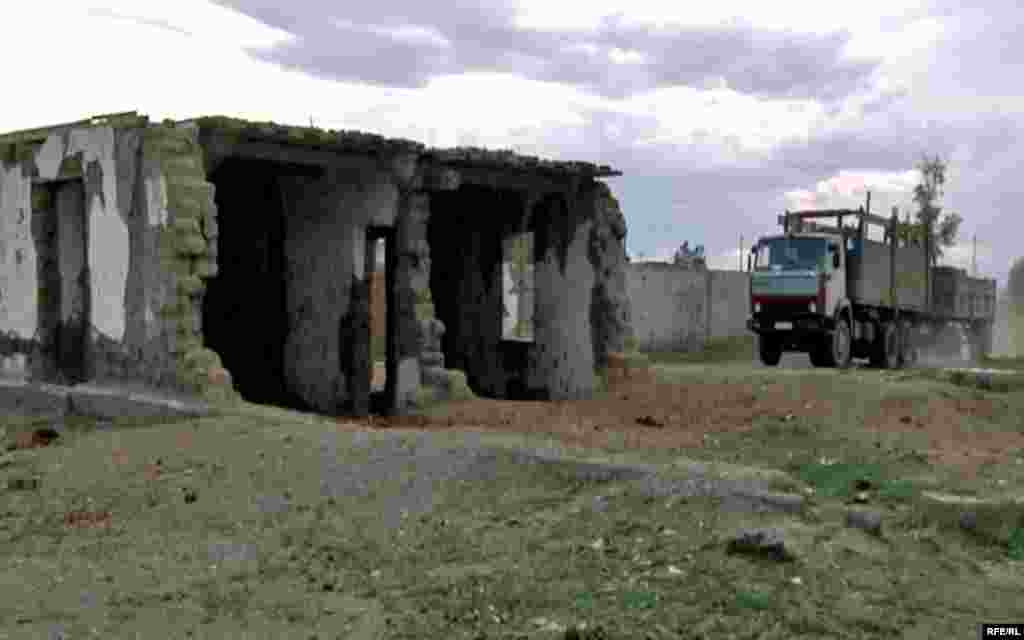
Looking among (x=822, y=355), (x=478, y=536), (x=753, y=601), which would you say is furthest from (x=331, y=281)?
(x=753, y=601)

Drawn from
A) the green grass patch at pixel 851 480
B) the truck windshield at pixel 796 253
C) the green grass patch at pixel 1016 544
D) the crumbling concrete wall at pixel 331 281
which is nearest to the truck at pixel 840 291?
the truck windshield at pixel 796 253

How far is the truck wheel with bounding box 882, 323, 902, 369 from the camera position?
26.4 metres

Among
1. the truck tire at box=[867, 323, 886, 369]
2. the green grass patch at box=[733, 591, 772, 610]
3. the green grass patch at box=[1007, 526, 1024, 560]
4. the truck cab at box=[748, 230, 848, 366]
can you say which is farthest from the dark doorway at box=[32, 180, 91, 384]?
the truck tire at box=[867, 323, 886, 369]

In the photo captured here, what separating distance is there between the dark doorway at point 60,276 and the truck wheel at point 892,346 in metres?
16.1

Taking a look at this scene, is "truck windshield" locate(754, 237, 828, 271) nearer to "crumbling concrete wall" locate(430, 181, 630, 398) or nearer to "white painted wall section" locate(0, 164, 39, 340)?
"crumbling concrete wall" locate(430, 181, 630, 398)

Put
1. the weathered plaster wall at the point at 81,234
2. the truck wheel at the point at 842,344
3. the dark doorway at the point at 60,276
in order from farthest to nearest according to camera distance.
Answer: the truck wheel at the point at 842,344, the dark doorway at the point at 60,276, the weathered plaster wall at the point at 81,234

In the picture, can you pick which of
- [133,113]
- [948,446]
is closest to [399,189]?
[133,113]

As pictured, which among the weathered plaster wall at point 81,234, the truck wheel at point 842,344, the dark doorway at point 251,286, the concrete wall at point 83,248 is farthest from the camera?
the truck wheel at point 842,344

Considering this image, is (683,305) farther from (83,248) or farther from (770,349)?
(83,248)

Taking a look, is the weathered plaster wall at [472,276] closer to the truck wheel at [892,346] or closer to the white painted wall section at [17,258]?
the white painted wall section at [17,258]

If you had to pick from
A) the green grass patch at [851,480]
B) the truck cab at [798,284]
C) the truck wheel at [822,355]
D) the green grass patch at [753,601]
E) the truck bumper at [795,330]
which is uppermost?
the truck cab at [798,284]

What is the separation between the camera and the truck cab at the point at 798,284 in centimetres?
2355

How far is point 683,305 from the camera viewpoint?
34.6 m

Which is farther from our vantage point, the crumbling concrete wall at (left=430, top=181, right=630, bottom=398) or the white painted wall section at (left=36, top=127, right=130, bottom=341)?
the crumbling concrete wall at (left=430, top=181, right=630, bottom=398)
